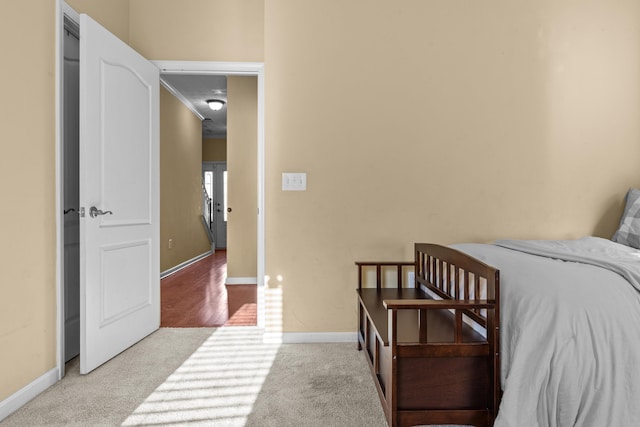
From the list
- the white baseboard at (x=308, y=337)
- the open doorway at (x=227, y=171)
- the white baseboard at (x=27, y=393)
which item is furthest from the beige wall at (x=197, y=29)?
the white baseboard at (x=27, y=393)

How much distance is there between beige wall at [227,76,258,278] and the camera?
433cm

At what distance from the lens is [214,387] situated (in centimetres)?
182

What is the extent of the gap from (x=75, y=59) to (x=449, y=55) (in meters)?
2.40

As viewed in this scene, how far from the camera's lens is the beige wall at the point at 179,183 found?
485 centimetres

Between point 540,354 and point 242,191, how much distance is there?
3.76 m

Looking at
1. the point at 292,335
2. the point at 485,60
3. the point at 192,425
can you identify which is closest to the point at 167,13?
the point at 485,60

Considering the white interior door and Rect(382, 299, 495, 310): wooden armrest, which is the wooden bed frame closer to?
Rect(382, 299, 495, 310): wooden armrest

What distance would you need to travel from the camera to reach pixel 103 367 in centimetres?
203

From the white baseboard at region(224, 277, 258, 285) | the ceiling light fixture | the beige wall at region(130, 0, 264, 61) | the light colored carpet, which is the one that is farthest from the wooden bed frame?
the ceiling light fixture

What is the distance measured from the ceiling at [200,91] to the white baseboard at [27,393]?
304cm

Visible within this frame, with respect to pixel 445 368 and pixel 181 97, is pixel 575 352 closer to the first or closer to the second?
pixel 445 368

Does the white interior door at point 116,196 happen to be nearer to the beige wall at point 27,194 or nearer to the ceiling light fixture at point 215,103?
the beige wall at point 27,194

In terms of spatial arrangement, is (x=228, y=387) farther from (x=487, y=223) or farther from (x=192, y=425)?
(x=487, y=223)

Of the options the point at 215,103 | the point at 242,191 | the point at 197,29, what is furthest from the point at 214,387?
the point at 215,103
